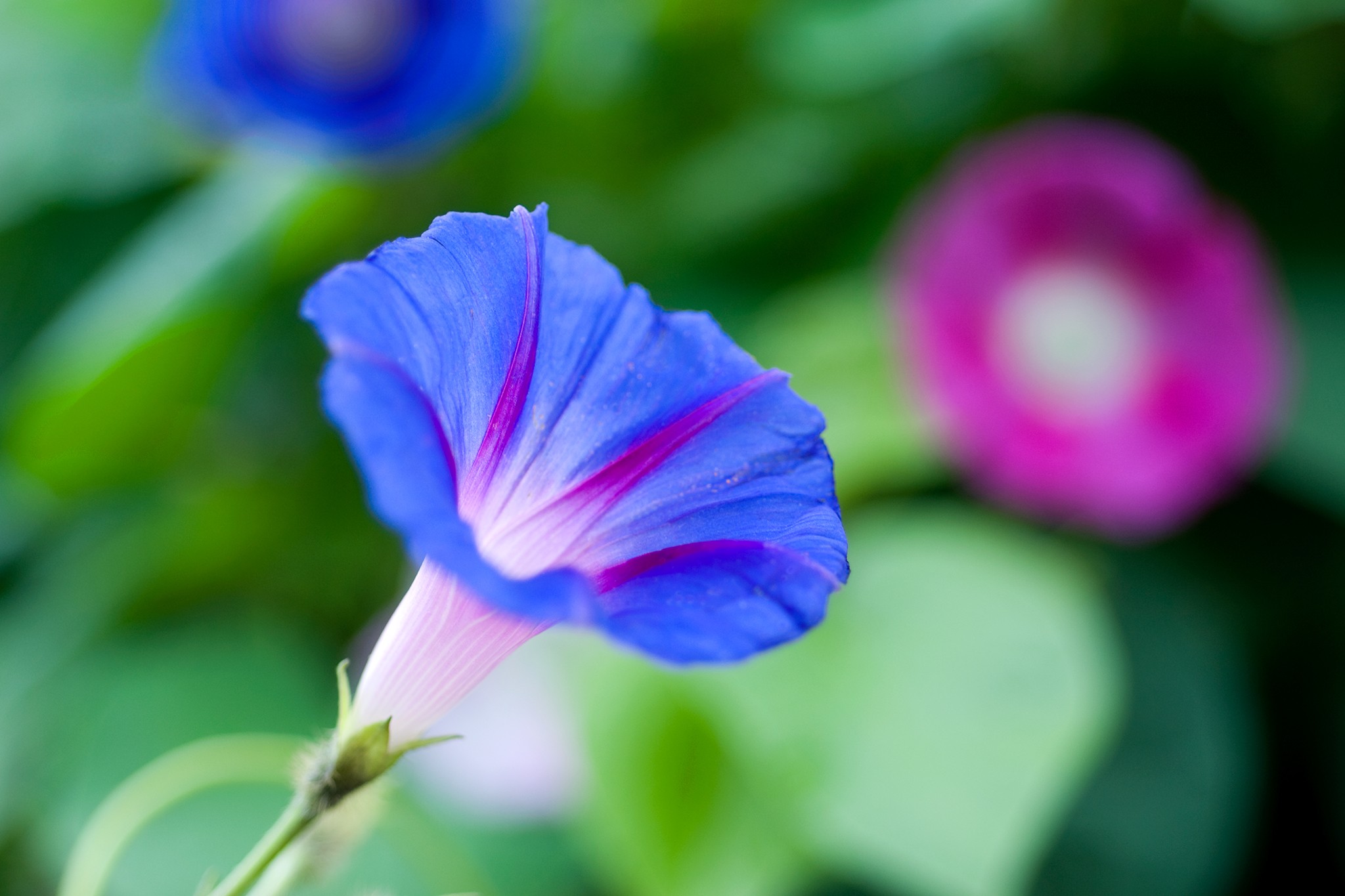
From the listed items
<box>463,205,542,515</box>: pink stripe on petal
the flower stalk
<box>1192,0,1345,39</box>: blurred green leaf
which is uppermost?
<box>463,205,542,515</box>: pink stripe on petal

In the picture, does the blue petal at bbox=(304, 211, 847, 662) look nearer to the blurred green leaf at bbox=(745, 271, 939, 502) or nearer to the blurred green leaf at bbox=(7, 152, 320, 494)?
the blurred green leaf at bbox=(745, 271, 939, 502)

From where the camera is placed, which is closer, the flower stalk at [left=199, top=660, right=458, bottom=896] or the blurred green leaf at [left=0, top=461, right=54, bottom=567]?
the flower stalk at [left=199, top=660, right=458, bottom=896]

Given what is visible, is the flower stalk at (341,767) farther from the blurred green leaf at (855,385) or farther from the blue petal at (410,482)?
the blurred green leaf at (855,385)

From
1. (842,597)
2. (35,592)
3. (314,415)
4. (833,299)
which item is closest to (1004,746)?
(842,597)

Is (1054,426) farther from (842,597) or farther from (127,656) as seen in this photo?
(127,656)

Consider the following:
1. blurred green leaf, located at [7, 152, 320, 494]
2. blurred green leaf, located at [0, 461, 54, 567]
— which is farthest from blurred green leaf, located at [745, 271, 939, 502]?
blurred green leaf, located at [0, 461, 54, 567]

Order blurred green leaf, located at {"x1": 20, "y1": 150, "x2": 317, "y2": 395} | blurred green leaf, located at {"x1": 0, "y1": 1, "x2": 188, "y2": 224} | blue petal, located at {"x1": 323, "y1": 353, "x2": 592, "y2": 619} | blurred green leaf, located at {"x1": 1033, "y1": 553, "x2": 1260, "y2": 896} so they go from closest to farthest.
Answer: blue petal, located at {"x1": 323, "y1": 353, "x2": 592, "y2": 619}
blurred green leaf, located at {"x1": 1033, "y1": 553, "x2": 1260, "y2": 896}
blurred green leaf, located at {"x1": 20, "y1": 150, "x2": 317, "y2": 395}
blurred green leaf, located at {"x1": 0, "y1": 1, "x2": 188, "y2": 224}

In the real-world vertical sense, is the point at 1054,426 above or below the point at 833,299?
below
